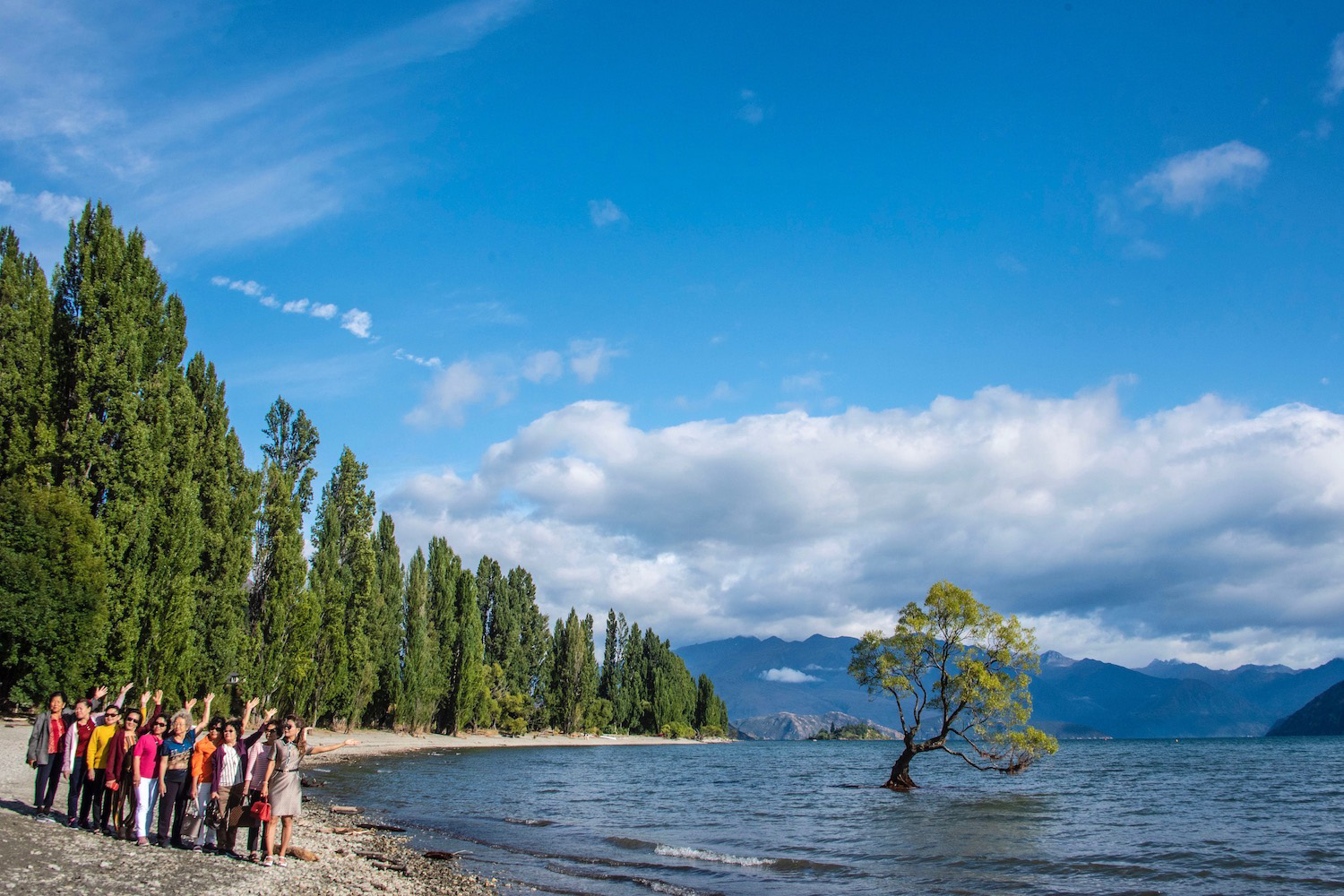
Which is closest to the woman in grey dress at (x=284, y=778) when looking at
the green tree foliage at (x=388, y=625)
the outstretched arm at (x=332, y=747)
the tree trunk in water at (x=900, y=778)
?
the outstretched arm at (x=332, y=747)

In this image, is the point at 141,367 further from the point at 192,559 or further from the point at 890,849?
the point at 890,849

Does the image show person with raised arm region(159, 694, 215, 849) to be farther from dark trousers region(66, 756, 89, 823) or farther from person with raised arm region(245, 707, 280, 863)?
dark trousers region(66, 756, 89, 823)

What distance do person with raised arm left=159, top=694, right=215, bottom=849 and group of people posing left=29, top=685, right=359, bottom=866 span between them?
17 mm

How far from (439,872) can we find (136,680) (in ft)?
76.7

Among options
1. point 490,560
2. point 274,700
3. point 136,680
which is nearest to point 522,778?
point 274,700

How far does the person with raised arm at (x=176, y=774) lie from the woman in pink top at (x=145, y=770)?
0.13 meters

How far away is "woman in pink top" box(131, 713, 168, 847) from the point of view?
45.7 ft

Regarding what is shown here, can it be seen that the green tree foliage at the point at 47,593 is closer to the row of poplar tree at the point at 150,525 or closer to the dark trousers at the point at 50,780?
the row of poplar tree at the point at 150,525

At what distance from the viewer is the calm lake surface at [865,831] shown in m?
18.7

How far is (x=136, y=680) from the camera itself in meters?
33.4

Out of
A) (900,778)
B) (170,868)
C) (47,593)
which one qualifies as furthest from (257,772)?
(900,778)

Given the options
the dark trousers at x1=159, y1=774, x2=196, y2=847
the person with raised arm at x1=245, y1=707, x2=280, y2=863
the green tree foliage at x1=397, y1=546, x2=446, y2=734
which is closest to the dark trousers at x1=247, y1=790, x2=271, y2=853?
the person with raised arm at x1=245, y1=707, x2=280, y2=863

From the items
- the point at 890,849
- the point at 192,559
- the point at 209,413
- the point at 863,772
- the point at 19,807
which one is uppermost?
the point at 209,413

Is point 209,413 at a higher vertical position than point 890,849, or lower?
higher
